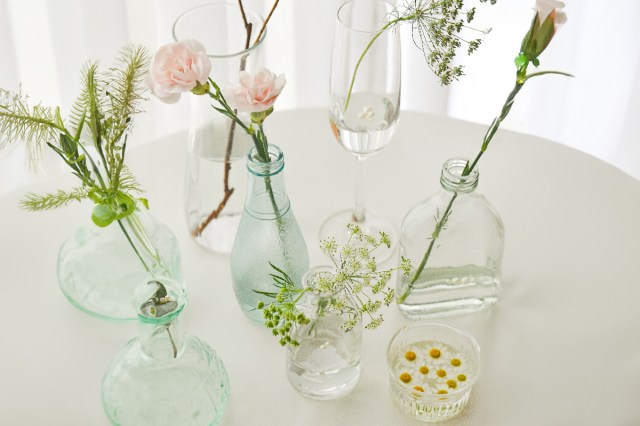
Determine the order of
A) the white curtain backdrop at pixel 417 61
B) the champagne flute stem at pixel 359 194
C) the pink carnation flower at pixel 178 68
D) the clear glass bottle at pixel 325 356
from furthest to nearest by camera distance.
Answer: the white curtain backdrop at pixel 417 61, the champagne flute stem at pixel 359 194, the clear glass bottle at pixel 325 356, the pink carnation flower at pixel 178 68

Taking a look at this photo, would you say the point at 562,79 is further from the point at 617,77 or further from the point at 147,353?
the point at 147,353

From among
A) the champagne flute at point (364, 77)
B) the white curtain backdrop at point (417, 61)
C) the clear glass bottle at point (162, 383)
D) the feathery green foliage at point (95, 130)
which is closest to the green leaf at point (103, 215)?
the feathery green foliage at point (95, 130)

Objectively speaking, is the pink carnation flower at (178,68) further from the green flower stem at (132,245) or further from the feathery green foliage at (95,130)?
the green flower stem at (132,245)

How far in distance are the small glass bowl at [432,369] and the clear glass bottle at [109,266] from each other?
1.00 ft

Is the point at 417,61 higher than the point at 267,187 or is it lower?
lower

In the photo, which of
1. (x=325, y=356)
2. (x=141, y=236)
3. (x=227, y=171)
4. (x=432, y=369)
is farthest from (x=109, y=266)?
(x=432, y=369)

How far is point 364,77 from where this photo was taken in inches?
43.1

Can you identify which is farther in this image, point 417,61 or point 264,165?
point 417,61

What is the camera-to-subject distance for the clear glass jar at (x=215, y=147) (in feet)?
3.63

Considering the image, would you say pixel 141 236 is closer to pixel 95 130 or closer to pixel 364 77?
pixel 95 130

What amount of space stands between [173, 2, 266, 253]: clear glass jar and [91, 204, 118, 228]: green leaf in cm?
19

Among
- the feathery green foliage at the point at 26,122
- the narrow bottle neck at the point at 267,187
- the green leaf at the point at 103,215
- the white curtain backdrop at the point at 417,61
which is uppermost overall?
the feathery green foliage at the point at 26,122

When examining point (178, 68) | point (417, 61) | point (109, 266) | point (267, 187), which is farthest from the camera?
point (417, 61)

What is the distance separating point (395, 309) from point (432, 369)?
0.13 metres
